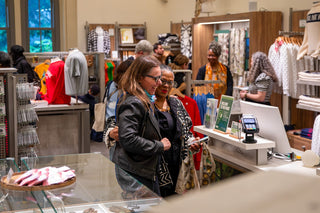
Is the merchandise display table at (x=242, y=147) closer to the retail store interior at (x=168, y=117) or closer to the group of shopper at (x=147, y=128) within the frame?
the retail store interior at (x=168, y=117)

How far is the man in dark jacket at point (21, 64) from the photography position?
7.36 meters

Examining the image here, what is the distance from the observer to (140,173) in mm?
2479

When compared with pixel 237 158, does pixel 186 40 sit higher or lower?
higher

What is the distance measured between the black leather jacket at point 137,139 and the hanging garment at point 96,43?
8829mm

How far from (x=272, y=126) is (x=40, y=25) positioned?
10005mm

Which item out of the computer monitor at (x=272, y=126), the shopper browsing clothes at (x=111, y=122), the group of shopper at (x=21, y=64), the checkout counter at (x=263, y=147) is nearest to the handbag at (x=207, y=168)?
the checkout counter at (x=263, y=147)

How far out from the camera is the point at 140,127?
8.11 ft

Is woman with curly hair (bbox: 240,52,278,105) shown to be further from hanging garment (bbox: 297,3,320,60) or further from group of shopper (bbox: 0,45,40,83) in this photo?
group of shopper (bbox: 0,45,40,83)

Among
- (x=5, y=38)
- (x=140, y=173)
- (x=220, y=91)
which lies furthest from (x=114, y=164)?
(x=5, y=38)

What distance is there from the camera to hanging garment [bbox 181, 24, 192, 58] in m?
10.6

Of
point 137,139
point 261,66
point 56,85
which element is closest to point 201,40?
point 261,66

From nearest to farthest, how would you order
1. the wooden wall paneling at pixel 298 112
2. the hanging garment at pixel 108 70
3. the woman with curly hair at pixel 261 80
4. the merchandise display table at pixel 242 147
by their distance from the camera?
the merchandise display table at pixel 242 147 → the woman with curly hair at pixel 261 80 → the wooden wall paneling at pixel 298 112 → the hanging garment at pixel 108 70

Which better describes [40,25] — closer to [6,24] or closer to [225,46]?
[6,24]

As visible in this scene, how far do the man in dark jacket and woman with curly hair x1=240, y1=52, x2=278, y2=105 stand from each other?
11.7 feet
